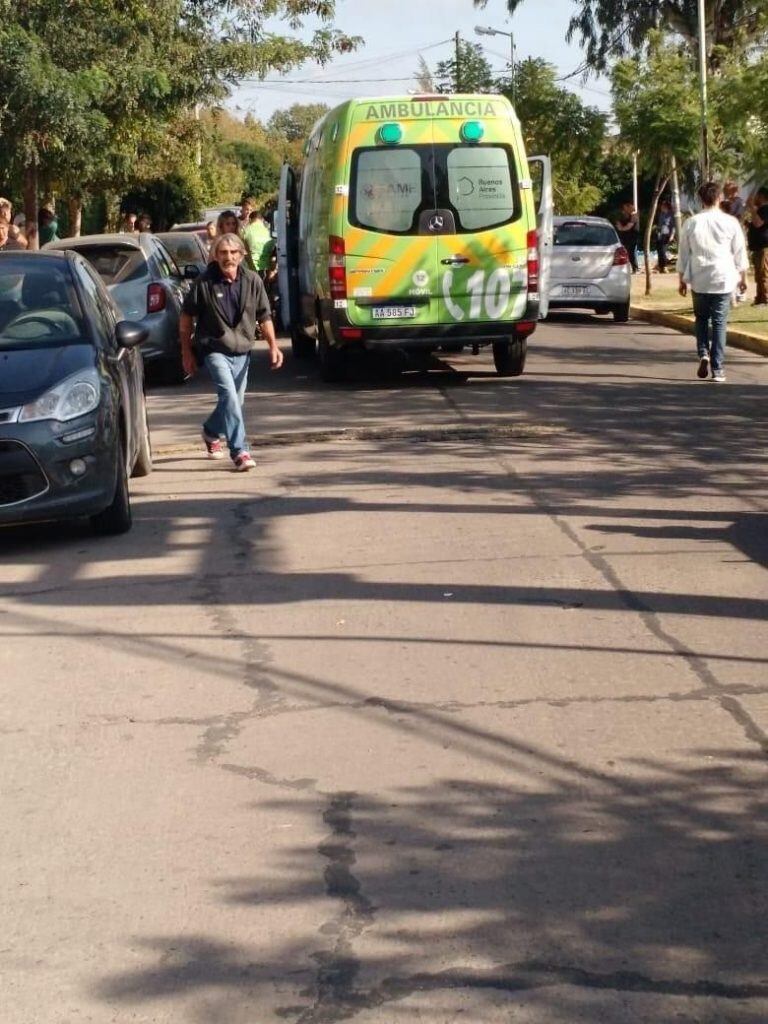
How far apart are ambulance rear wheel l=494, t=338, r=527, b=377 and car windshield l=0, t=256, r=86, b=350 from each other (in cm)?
724

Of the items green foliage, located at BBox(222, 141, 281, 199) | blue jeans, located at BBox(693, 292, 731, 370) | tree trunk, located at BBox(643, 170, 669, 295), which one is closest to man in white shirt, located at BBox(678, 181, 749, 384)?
blue jeans, located at BBox(693, 292, 731, 370)

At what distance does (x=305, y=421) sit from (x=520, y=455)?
9.97ft

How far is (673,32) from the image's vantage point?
44.3 metres

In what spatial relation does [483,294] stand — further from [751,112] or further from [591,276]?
[591,276]

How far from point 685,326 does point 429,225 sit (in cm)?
865

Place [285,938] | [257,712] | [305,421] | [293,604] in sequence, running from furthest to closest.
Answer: [305,421] → [293,604] → [257,712] → [285,938]

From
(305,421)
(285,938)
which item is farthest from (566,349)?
(285,938)

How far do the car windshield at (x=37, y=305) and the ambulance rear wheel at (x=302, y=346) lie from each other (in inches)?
402

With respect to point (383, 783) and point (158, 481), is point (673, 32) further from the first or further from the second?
point (383, 783)

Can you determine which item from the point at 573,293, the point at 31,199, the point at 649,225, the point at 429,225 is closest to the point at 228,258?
the point at 429,225

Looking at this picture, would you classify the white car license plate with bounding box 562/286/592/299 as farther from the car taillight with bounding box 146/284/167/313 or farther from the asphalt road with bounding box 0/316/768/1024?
the asphalt road with bounding box 0/316/768/1024

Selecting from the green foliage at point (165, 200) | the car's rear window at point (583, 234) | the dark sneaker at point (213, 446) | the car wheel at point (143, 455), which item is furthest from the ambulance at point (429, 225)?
the green foliage at point (165, 200)

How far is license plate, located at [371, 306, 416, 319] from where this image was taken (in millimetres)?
16703

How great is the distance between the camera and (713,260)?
53.2 feet
